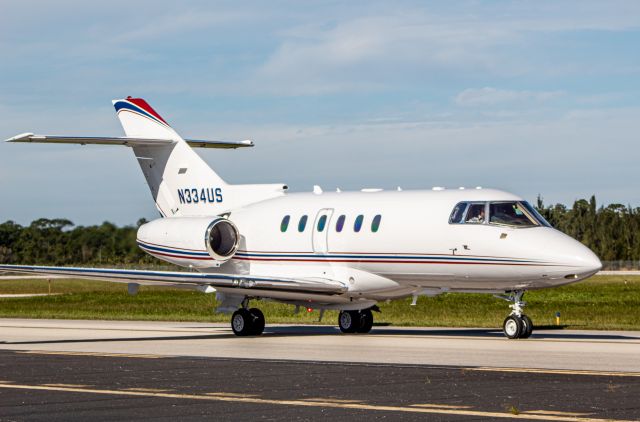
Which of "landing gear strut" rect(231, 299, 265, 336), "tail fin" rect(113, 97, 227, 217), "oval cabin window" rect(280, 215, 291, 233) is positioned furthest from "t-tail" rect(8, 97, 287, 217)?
"landing gear strut" rect(231, 299, 265, 336)

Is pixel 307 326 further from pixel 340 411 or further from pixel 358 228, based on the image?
pixel 340 411

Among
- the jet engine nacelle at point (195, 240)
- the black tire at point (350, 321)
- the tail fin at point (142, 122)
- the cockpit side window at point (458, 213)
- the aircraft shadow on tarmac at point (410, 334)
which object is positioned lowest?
the aircraft shadow on tarmac at point (410, 334)

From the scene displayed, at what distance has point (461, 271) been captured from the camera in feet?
81.6

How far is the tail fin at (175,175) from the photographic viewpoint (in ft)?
102

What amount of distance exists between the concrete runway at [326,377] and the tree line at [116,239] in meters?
11.5

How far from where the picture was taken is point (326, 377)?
16922 mm

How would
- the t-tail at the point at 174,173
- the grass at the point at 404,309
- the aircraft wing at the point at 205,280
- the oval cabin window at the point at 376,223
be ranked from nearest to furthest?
the aircraft wing at the point at 205,280 → the oval cabin window at the point at 376,223 → the t-tail at the point at 174,173 → the grass at the point at 404,309

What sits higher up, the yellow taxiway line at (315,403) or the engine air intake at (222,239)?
the engine air intake at (222,239)

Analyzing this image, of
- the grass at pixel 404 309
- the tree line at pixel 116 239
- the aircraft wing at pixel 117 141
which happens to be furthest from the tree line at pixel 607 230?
the aircraft wing at pixel 117 141

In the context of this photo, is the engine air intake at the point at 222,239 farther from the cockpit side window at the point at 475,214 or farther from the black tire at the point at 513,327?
the black tire at the point at 513,327

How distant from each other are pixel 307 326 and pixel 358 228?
23.2 ft

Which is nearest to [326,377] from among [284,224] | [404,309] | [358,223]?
[358,223]

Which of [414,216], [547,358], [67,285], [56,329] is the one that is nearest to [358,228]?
[414,216]

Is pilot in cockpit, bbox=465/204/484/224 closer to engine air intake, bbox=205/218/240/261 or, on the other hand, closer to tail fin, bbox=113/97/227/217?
engine air intake, bbox=205/218/240/261
